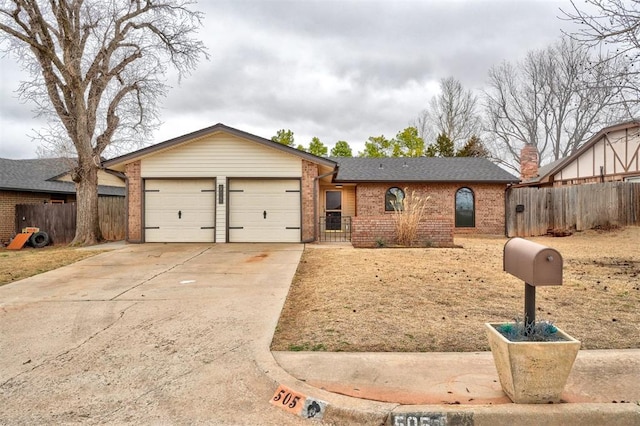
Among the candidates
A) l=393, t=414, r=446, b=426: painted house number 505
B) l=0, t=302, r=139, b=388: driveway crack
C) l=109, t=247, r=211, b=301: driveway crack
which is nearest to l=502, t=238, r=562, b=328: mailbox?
l=393, t=414, r=446, b=426: painted house number 505

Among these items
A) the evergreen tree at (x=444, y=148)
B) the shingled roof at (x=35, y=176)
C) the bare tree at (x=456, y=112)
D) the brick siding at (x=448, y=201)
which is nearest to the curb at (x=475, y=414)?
the brick siding at (x=448, y=201)

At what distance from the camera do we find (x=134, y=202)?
41.4 feet

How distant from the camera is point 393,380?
120 inches

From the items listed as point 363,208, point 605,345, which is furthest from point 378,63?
point 605,345

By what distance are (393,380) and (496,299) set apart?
10.2ft

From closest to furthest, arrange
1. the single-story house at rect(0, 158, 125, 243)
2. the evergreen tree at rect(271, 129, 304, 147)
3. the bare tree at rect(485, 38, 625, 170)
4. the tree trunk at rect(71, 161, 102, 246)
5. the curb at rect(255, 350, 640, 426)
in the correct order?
the curb at rect(255, 350, 640, 426), the tree trunk at rect(71, 161, 102, 246), the single-story house at rect(0, 158, 125, 243), the bare tree at rect(485, 38, 625, 170), the evergreen tree at rect(271, 129, 304, 147)

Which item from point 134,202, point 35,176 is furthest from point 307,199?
point 35,176

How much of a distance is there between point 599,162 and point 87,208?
77.4 feet

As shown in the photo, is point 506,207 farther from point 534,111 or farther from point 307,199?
point 534,111

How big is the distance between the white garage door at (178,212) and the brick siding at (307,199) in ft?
9.83

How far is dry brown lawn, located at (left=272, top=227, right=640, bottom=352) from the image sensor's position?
3994 millimetres

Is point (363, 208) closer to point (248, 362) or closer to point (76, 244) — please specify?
point (76, 244)

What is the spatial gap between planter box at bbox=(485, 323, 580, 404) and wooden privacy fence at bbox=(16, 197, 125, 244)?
1564 cm

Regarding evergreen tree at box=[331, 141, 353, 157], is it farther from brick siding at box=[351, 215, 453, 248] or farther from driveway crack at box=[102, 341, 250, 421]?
driveway crack at box=[102, 341, 250, 421]
